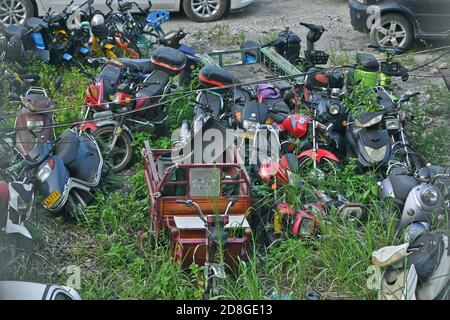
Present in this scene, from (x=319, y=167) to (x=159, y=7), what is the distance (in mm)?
7068

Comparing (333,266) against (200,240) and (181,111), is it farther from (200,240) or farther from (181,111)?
(181,111)

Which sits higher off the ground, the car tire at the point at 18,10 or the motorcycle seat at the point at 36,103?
the motorcycle seat at the point at 36,103

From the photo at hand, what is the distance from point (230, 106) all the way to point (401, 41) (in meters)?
4.74

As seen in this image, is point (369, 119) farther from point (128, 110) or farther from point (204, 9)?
point (204, 9)

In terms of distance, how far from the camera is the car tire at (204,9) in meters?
15.6

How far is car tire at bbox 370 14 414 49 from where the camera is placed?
1384 centimetres

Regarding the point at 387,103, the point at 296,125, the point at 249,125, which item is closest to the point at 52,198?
the point at 249,125

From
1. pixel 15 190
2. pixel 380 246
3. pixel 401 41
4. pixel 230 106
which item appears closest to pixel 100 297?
pixel 15 190

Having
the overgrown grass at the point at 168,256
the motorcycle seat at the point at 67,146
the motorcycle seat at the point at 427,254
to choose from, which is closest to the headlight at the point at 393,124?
the overgrown grass at the point at 168,256

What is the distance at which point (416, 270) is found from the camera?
7.41 m

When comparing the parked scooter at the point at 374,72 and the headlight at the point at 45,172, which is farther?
the parked scooter at the point at 374,72

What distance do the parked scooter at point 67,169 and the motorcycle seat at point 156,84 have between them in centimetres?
115

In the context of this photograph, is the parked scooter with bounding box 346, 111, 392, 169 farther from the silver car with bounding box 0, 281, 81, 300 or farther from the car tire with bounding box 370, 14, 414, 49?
the car tire with bounding box 370, 14, 414, 49

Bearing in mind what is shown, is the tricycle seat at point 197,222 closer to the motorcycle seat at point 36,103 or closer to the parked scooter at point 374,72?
the motorcycle seat at point 36,103
